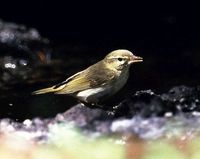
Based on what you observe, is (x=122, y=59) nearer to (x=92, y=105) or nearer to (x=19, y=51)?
(x=92, y=105)

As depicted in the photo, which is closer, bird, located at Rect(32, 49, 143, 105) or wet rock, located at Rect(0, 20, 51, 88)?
bird, located at Rect(32, 49, 143, 105)

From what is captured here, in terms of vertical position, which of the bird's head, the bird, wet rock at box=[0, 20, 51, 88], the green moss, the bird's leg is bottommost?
the green moss

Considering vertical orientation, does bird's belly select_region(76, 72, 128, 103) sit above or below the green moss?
above

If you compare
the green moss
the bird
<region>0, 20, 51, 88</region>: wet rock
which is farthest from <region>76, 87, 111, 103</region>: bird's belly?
the green moss

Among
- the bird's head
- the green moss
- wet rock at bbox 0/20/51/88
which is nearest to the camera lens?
the green moss

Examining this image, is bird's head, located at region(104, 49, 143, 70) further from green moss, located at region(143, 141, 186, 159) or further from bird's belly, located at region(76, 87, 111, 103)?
green moss, located at region(143, 141, 186, 159)

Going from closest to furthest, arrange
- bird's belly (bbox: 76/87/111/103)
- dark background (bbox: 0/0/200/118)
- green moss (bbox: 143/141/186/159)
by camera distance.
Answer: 1. green moss (bbox: 143/141/186/159)
2. bird's belly (bbox: 76/87/111/103)
3. dark background (bbox: 0/0/200/118)

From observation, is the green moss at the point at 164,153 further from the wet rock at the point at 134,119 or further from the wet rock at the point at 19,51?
the wet rock at the point at 19,51

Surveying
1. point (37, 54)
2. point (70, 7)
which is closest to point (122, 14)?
point (70, 7)
